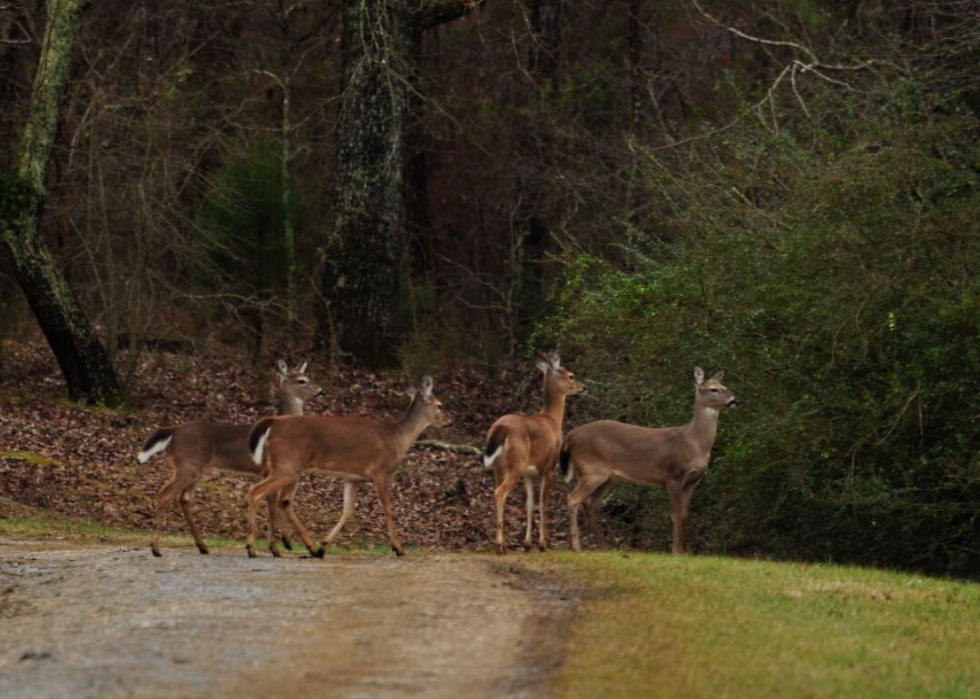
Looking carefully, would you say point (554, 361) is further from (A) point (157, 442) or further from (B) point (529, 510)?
(A) point (157, 442)

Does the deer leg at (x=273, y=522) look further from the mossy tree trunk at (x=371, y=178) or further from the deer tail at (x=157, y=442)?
the mossy tree trunk at (x=371, y=178)

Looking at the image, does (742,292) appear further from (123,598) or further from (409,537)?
(123,598)

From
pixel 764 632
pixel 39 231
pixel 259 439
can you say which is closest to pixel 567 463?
pixel 259 439

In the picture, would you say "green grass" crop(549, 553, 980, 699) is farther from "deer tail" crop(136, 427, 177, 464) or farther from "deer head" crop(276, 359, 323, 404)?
"deer head" crop(276, 359, 323, 404)

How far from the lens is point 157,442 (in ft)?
53.8

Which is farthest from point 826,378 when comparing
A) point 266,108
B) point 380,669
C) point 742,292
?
point 266,108

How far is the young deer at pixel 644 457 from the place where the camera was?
1784 cm

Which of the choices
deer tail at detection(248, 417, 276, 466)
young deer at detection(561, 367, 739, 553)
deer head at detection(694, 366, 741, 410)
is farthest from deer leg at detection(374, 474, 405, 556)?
deer head at detection(694, 366, 741, 410)

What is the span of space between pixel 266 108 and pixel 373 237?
23.3 ft

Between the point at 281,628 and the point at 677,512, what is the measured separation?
734 centimetres

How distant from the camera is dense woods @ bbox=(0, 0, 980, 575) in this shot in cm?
1850

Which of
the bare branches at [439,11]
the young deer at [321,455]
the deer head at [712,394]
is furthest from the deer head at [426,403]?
the bare branches at [439,11]

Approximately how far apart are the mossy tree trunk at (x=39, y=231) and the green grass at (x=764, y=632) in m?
12.8

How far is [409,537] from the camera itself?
2356cm
